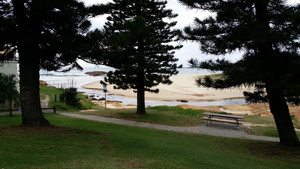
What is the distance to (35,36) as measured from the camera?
8.30 meters

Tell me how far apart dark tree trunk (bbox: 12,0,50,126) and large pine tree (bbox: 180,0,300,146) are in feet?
16.6

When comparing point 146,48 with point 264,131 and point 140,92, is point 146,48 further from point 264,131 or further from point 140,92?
point 264,131

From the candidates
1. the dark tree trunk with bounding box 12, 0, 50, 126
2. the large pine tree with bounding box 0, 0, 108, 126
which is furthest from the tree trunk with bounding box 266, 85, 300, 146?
the dark tree trunk with bounding box 12, 0, 50, 126

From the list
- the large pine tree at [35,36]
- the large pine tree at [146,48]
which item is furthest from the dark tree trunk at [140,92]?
the large pine tree at [35,36]

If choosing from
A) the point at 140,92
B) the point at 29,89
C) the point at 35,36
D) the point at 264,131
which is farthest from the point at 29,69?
the point at 264,131

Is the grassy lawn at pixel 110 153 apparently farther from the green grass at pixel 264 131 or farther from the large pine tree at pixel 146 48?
the large pine tree at pixel 146 48

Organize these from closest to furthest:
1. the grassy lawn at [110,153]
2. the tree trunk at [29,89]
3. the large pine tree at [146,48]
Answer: the grassy lawn at [110,153]
the tree trunk at [29,89]
the large pine tree at [146,48]

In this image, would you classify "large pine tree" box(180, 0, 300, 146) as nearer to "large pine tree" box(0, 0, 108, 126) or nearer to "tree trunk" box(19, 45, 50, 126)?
"large pine tree" box(0, 0, 108, 126)

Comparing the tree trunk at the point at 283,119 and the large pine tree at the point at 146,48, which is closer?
the tree trunk at the point at 283,119

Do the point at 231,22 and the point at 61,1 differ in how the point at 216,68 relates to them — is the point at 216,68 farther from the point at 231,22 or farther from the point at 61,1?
the point at 61,1

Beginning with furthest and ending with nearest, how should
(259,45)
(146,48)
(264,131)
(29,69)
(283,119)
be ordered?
(146,48) < (264,131) < (29,69) < (283,119) < (259,45)

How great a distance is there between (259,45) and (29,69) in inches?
289

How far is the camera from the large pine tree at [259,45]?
6738 mm

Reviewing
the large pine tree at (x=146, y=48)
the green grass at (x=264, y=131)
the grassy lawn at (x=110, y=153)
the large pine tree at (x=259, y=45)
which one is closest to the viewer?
the grassy lawn at (x=110, y=153)
